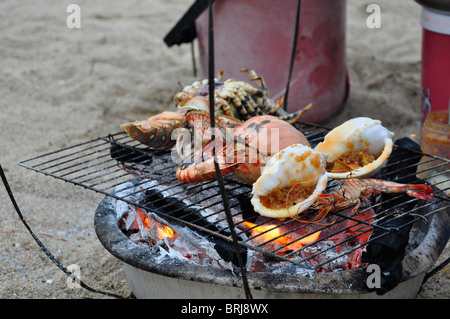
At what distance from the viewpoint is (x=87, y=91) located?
501 centimetres

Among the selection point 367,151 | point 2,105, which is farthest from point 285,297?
point 2,105

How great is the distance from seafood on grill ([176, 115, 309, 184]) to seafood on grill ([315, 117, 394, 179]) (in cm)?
14

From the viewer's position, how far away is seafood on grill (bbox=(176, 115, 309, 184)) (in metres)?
2.15

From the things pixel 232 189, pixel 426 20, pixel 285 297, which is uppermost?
pixel 426 20

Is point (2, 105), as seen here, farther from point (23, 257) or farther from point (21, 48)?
point (23, 257)

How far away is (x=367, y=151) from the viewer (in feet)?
7.63

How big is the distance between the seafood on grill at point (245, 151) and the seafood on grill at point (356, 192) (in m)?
0.29

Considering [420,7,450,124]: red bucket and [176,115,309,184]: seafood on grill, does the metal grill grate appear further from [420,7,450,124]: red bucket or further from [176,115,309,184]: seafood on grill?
[420,7,450,124]: red bucket

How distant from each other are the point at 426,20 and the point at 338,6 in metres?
0.81

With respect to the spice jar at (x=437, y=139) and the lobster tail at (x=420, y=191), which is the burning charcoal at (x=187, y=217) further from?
the spice jar at (x=437, y=139)

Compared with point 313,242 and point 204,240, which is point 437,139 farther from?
point 204,240

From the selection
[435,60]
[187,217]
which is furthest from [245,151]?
[435,60]

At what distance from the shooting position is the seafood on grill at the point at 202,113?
2.38m

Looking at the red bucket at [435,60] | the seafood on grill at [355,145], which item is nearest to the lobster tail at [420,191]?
the seafood on grill at [355,145]
